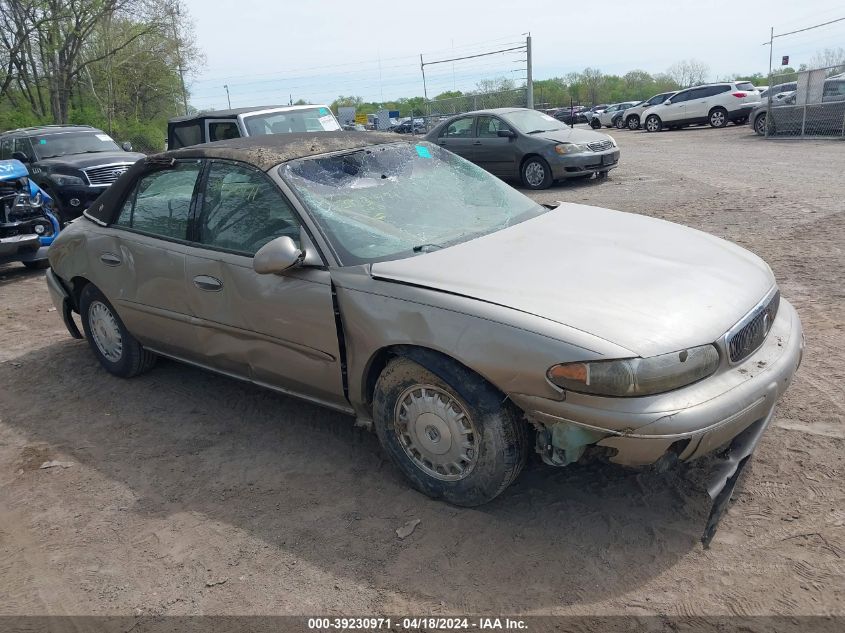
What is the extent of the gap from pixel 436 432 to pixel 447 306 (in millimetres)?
602

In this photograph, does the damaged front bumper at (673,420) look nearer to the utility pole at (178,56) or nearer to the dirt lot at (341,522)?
the dirt lot at (341,522)

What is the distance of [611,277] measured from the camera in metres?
3.12

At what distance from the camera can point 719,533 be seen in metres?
2.90

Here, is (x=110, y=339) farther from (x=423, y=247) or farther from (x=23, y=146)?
(x=23, y=146)

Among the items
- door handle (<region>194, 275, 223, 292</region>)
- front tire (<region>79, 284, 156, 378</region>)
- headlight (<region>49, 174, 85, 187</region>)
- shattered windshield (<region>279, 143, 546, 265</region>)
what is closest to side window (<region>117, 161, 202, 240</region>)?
door handle (<region>194, 275, 223, 292</region>)

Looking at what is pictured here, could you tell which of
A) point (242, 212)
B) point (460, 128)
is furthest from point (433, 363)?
point (460, 128)

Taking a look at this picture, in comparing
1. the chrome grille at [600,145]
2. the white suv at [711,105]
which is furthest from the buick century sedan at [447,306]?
the white suv at [711,105]

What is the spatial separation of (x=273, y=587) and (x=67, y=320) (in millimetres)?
3470

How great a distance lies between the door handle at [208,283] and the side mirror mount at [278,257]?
1.79ft

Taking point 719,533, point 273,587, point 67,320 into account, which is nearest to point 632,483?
point 719,533

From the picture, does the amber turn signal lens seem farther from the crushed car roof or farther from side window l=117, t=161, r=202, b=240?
side window l=117, t=161, r=202, b=240

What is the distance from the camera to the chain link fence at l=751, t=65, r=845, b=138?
691 inches

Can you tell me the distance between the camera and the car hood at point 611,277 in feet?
9.16

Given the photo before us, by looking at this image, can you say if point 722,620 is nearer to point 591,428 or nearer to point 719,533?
point 719,533
